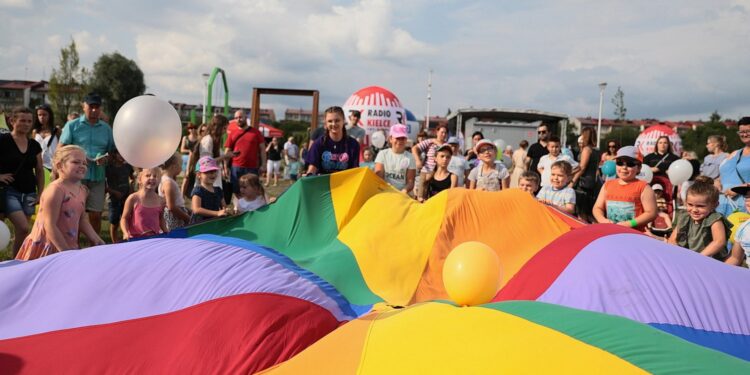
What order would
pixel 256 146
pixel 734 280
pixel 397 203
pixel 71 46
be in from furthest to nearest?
pixel 71 46 < pixel 256 146 < pixel 397 203 < pixel 734 280

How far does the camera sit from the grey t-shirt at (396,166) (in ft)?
18.7

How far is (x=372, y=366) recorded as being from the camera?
5.50 ft

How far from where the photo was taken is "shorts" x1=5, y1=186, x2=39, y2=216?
14.0 feet

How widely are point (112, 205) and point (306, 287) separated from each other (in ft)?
11.8

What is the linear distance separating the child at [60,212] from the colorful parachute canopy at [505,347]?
80.5 inches

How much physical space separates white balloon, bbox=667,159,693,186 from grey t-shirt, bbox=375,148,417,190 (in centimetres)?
330

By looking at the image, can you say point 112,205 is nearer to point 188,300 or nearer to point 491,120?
point 188,300

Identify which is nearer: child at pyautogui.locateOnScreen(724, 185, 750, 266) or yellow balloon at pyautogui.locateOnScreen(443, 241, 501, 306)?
yellow balloon at pyautogui.locateOnScreen(443, 241, 501, 306)

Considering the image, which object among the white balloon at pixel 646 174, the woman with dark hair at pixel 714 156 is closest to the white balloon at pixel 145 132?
the white balloon at pixel 646 174

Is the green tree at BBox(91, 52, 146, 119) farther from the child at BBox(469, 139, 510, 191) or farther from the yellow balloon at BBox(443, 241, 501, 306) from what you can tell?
the yellow balloon at BBox(443, 241, 501, 306)

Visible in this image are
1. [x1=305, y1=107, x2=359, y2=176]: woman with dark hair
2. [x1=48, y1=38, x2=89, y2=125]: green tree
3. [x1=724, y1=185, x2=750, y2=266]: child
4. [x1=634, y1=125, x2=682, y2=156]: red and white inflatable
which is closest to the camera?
[x1=724, y1=185, x2=750, y2=266]: child

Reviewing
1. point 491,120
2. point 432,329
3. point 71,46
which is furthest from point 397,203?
point 71,46

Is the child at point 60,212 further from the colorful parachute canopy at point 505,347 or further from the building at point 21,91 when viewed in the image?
the building at point 21,91

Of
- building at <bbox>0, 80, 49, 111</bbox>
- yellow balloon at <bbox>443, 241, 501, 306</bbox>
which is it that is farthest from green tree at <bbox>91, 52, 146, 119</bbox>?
yellow balloon at <bbox>443, 241, 501, 306</bbox>
